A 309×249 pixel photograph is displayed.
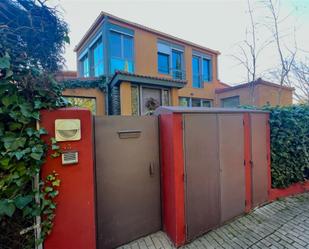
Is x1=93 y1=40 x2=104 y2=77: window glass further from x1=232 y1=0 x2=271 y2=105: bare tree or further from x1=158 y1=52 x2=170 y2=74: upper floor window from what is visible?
x1=232 y1=0 x2=271 y2=105: bare tree

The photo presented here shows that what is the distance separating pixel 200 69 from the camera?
13.8m

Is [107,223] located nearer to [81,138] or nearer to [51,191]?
[51,191]

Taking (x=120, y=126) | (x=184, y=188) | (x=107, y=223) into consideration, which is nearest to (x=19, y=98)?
(x=120, y=126)

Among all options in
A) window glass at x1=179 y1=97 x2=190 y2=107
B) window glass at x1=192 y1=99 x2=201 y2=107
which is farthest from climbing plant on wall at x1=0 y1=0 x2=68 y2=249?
window glass at x1=192 y1=99 x2=201 y2=107

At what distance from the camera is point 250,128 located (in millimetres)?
3844

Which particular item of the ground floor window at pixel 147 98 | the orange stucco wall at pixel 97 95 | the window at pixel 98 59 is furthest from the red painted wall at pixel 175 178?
the window at pixel 98 59

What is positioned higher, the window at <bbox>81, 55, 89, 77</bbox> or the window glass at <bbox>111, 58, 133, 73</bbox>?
the window at <bbox>81, 55, 89, 77</bbox>

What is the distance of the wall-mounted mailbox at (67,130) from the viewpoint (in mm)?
2123

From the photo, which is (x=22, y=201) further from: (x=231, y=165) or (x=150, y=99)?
(x=150, y=99)

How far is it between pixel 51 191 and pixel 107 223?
1.04 meters

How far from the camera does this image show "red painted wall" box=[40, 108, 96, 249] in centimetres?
211

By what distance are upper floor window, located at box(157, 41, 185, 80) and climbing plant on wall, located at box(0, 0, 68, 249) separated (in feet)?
32.9

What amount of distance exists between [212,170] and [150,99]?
17.4ft

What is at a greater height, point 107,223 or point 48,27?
point 48,27
